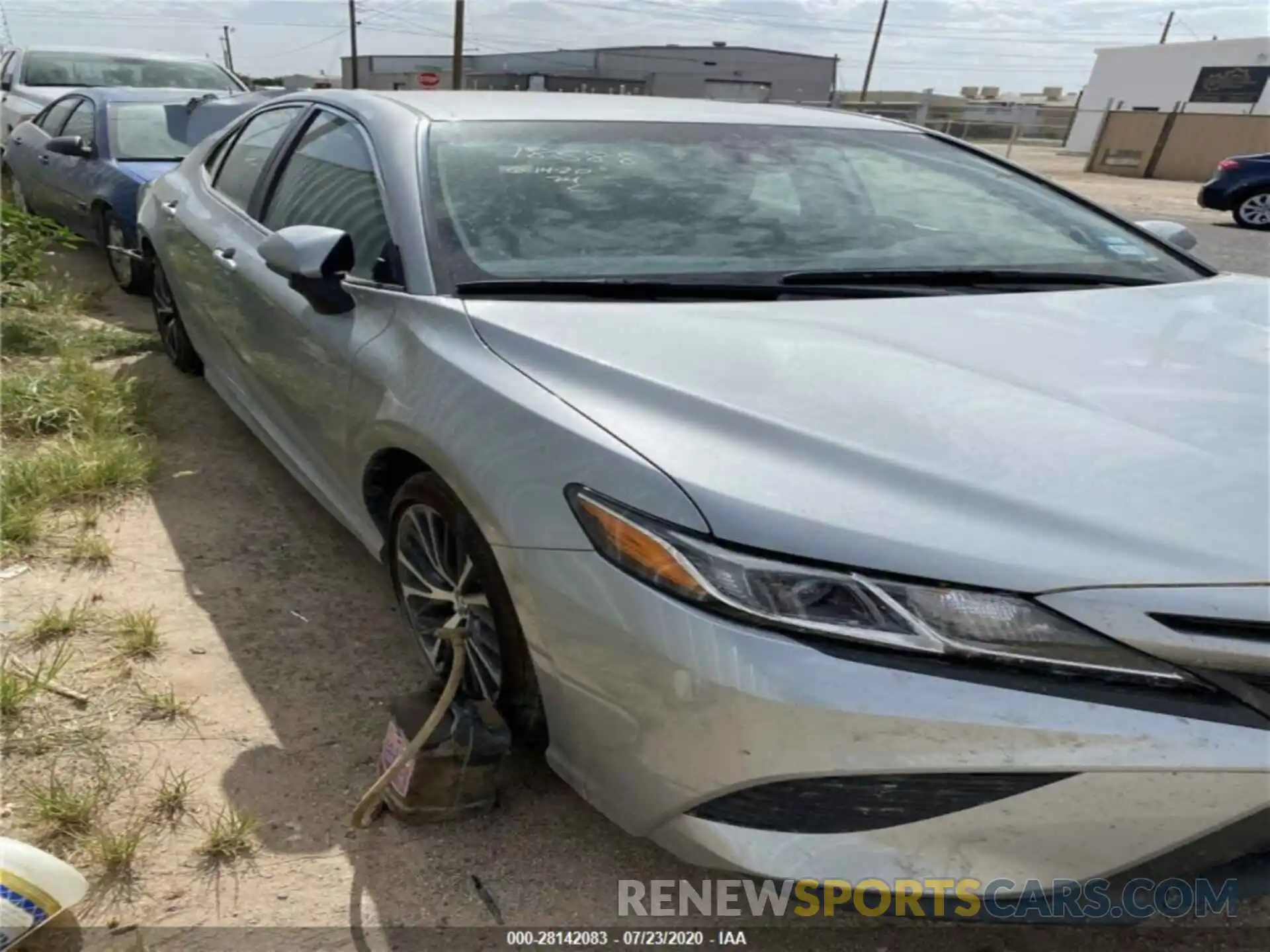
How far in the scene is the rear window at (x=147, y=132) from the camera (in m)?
6.67

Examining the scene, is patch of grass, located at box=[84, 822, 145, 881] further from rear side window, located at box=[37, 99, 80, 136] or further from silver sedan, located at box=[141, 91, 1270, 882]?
rear side window, located at box=[37, 99, 80, 136]

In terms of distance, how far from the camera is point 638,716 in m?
1.58

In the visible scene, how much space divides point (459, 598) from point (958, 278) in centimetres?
147

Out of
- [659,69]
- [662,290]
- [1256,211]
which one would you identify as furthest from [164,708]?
[659,69]

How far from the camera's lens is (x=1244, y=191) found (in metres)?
14.0

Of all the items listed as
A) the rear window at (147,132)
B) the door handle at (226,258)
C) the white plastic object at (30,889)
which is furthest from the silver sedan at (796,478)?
the rear window at (147,132)

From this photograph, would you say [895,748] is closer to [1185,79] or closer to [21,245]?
[21,245]

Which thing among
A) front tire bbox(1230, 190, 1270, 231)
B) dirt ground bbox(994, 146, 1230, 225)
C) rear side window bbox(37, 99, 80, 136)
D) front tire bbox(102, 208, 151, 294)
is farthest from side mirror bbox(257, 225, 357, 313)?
front tire bbox(1230, 190, 1270, 231)

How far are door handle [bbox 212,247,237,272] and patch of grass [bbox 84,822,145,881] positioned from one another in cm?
193

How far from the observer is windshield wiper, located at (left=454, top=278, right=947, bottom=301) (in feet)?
7.18

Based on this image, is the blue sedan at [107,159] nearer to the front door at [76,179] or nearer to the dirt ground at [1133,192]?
the front door at [76,179]

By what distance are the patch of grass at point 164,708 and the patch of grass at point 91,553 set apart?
31.6 inches

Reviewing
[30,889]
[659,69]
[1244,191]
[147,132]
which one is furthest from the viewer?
[659,69]

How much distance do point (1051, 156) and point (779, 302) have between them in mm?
36760
